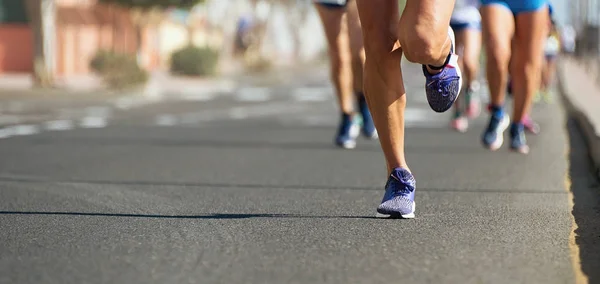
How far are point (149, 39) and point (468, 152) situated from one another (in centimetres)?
4551

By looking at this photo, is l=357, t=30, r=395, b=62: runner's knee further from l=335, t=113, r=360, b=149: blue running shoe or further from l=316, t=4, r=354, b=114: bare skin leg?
l=335, t=113, r=360, b=149: blue running shoe

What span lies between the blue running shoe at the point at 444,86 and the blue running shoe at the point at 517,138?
4.07 m

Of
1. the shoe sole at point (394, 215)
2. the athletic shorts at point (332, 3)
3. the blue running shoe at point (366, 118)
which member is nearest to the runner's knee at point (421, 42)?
the shoe sole at point (394, 215)

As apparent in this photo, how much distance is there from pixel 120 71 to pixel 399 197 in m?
21.7

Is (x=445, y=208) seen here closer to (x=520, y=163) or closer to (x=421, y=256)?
(x=421, y=256)

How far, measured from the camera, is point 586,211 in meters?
6.32

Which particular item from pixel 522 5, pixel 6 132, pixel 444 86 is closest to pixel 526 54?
pixel 522 5

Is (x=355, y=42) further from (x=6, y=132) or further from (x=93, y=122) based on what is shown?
(x=93, y=122)

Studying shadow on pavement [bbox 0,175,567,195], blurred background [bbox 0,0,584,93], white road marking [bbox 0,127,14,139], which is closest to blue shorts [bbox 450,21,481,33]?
white road marking [bbox 0,127,14,139]

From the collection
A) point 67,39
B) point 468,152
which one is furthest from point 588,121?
point 67,39

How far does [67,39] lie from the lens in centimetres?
4369

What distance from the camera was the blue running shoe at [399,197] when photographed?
5887mm

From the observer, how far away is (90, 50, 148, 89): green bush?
26938 mm

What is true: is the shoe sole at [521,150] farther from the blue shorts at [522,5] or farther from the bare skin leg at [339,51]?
the blue shorts at [522,5]
